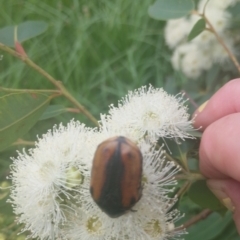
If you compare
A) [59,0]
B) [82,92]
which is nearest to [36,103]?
[82,92]

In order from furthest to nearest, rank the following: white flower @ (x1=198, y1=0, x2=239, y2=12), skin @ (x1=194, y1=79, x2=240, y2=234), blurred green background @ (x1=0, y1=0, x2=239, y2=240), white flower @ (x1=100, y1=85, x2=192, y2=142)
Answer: blurred green background @ (x1=0, y1=0, x2=239, y2=240), white flower @ (x1=198, y1=0, x2=239, y2=12), white flower @ (x1=100, y1=85, x2=192, y2=142), skin @ (x1=194, y1=79, x2=240, y2=234)

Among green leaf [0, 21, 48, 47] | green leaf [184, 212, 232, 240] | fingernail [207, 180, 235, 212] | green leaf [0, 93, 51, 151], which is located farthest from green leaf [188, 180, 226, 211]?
green leaf [0, 21, 48, 47]

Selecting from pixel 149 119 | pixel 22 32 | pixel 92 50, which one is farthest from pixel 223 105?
pixel 92 50

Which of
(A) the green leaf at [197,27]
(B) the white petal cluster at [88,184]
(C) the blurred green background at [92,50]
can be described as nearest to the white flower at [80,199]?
(B) the white petal cluster at [88,184]

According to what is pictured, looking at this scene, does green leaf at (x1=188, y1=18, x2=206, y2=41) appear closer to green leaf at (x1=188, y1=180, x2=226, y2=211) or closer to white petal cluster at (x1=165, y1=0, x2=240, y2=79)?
white petal cluster at (x1=165, y1=0, x2=240, y2=79)

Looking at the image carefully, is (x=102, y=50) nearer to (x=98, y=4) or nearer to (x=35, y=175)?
(x=98, y=4)

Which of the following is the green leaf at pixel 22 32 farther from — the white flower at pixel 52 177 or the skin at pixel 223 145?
the skin at pixel 223 145
